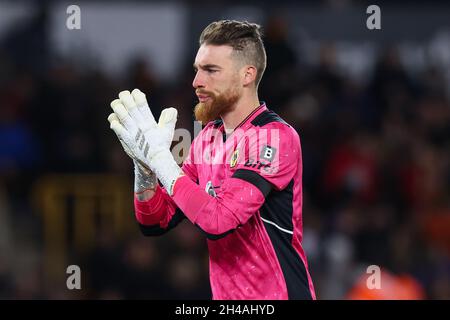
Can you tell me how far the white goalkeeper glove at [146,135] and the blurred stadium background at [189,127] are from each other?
16.6ft

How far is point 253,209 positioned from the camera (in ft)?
14.7

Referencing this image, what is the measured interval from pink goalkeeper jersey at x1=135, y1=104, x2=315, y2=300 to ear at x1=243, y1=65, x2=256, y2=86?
0.55 feet

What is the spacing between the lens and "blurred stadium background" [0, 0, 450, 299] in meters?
10.3

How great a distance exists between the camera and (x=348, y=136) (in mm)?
11680

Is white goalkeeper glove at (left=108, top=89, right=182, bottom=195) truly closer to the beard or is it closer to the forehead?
the beard

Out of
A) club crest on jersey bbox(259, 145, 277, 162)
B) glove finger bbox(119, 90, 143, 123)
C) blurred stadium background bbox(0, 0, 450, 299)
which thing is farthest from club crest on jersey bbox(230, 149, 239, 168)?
blurred stadium background bbox(0, 0, 450, 299)

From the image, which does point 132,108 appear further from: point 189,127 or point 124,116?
point 189,127

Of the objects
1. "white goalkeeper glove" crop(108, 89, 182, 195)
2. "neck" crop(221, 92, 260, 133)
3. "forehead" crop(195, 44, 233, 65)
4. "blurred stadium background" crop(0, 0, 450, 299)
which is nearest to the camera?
"white goalkeeper glove" crop(108, 89, 182, 195)

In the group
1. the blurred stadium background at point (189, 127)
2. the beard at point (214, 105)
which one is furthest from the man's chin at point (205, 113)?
the blurred stadium background at point (189, 127)

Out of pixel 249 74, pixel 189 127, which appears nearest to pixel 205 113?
pixel 249 74

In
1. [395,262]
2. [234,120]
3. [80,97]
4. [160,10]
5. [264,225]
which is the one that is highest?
[160,10]

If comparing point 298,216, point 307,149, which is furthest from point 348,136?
point 298,216
